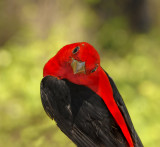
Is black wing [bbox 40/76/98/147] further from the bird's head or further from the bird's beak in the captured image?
the bird's beak

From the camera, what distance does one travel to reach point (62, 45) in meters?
4.40

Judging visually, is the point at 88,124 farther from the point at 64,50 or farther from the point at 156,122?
the point at 156,122

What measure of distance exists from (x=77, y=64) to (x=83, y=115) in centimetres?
37

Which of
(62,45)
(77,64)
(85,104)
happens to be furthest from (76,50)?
(62,45)

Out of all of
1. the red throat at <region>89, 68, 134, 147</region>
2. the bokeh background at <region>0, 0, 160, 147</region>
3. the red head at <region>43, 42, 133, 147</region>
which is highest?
the bokeh background at <region>0, 0, 160, 147</region>

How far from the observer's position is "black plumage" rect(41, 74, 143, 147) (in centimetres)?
201

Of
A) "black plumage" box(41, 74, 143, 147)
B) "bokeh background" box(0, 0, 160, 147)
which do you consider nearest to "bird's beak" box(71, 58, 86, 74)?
"black plumage" box(41, 74, 143, 147)

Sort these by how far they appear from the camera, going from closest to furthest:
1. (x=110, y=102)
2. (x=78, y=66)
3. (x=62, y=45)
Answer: (x=78, y=66), (x=110, y=102), (x=62, y=45)

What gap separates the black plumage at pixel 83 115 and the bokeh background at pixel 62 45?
0.66 feet

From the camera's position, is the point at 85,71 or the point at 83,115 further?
the point at 83,115

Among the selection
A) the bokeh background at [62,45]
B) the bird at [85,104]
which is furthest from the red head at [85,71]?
the bokeh background at [62,45]

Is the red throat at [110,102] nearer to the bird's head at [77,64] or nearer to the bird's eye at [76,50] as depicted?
the bird's head at [77,64]

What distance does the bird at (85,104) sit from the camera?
1987mm

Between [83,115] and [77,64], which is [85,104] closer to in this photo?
[83,115]
